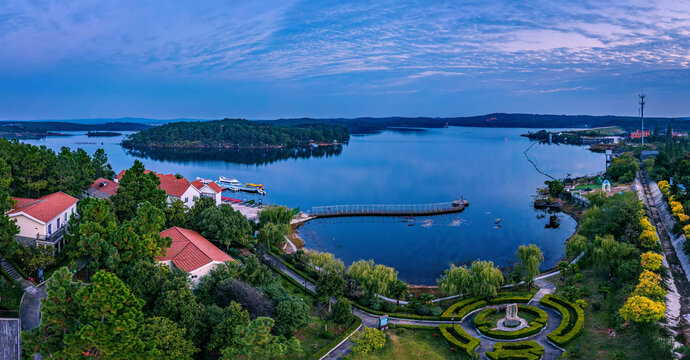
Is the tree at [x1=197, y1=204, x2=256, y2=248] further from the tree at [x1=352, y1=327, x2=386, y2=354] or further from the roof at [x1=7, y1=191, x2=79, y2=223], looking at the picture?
the tree at [x1=352, y1=327, x2=386, y2=354]

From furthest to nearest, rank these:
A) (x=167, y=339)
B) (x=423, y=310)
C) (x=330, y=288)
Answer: (x=330, y=288), (x=423, y=310), (x=167, y=339)

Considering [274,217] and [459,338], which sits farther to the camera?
[274,217]

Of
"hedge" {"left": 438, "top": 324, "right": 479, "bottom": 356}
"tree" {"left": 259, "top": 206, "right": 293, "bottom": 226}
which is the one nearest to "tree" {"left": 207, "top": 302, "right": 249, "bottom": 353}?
"hedge" {"left": 438, "top": 324, "right": 479, "bottom": 356}

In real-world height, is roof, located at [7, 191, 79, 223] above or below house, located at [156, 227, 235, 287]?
above

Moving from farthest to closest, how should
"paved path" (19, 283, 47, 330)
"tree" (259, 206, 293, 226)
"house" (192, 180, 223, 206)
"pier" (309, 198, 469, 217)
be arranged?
1. "pier" (309, 198, 469, 217)
2. "house" (192, 180, 223, 206)
3. "tree" (259, 206, 293, 226)
4. "paved path" (19, 283, 47, 330)

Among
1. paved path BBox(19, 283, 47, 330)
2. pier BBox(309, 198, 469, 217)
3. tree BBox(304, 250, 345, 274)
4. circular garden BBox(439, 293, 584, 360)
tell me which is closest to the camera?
paved path BBox(19, 283, 47, 330)

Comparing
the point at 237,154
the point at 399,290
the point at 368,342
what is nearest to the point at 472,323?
the point at 399,290

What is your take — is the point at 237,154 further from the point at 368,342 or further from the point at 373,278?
the point at 368,342
